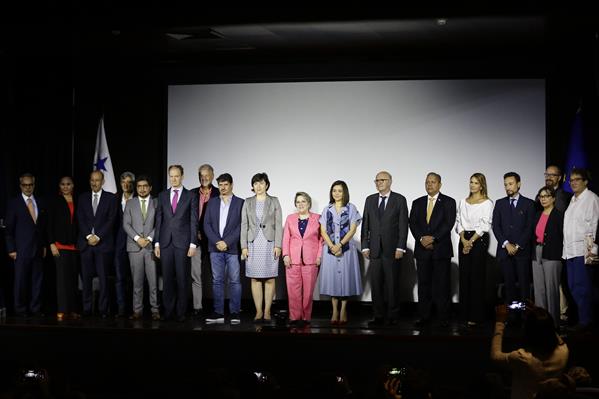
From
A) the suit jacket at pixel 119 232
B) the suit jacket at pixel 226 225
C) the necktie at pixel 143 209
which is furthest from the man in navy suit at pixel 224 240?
the suit jacket at pixel 119 232

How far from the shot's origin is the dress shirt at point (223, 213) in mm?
7953

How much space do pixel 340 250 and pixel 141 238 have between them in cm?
191

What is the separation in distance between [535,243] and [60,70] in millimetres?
5502

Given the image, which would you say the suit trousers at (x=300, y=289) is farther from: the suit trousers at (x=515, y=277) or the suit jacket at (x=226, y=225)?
the suit trousers at (x=515, y=277)

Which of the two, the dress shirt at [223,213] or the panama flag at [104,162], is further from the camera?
the panama flag at [104,162]

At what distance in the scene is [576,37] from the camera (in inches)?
318

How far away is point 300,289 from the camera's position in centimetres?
781

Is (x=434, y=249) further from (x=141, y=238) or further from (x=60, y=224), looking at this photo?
(x=60, y=224)

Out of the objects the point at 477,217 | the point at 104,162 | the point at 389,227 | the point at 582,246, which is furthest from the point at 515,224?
the point at 104,162

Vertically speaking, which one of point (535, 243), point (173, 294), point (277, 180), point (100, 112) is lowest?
point (173, 294)

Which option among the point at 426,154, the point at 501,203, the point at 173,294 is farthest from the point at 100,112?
the point at 501,203

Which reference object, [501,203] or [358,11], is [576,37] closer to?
[501,203]

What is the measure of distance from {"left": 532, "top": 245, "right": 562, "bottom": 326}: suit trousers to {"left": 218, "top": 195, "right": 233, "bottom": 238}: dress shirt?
2.87 m

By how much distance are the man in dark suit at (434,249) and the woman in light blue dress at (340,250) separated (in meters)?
0.59
